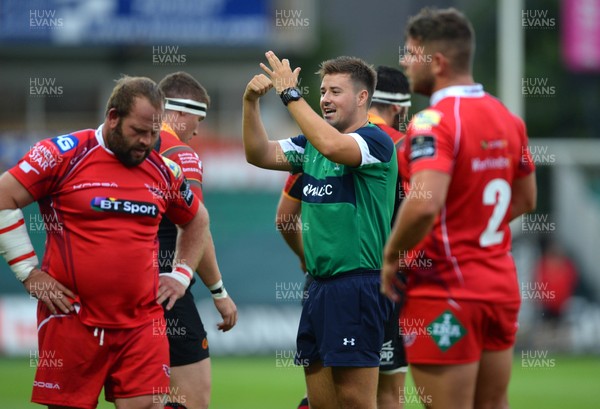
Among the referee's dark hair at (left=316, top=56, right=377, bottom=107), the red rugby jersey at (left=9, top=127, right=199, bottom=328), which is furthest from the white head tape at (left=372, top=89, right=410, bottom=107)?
the red rugby jersey at (left=9, top=127, right=199, bottom=328)

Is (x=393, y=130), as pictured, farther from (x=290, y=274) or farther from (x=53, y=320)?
(x=290, y=274)

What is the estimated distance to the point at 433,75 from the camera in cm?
541

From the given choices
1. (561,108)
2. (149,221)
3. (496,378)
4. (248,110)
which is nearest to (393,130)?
(248,110)

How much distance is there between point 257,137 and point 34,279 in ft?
5.75

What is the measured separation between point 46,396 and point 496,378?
2534 millimetres

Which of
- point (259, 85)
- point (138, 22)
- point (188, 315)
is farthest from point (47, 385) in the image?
point (138, 22)

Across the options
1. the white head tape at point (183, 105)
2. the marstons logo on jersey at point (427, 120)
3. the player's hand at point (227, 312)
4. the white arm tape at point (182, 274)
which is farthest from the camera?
the white head tape at point (183, 105)

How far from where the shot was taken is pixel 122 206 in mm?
6094

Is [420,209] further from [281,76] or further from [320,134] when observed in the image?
[281,76]

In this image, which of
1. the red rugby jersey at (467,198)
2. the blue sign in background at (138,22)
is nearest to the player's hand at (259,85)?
the red rugby jersey at (467,198)

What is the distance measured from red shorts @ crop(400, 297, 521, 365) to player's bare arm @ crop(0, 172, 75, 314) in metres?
2.01

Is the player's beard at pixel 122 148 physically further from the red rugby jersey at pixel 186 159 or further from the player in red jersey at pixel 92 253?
the red rugby jersey at pixel 186 159

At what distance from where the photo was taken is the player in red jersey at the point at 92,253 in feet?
19.7

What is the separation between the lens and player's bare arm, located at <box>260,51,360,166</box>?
630cm
